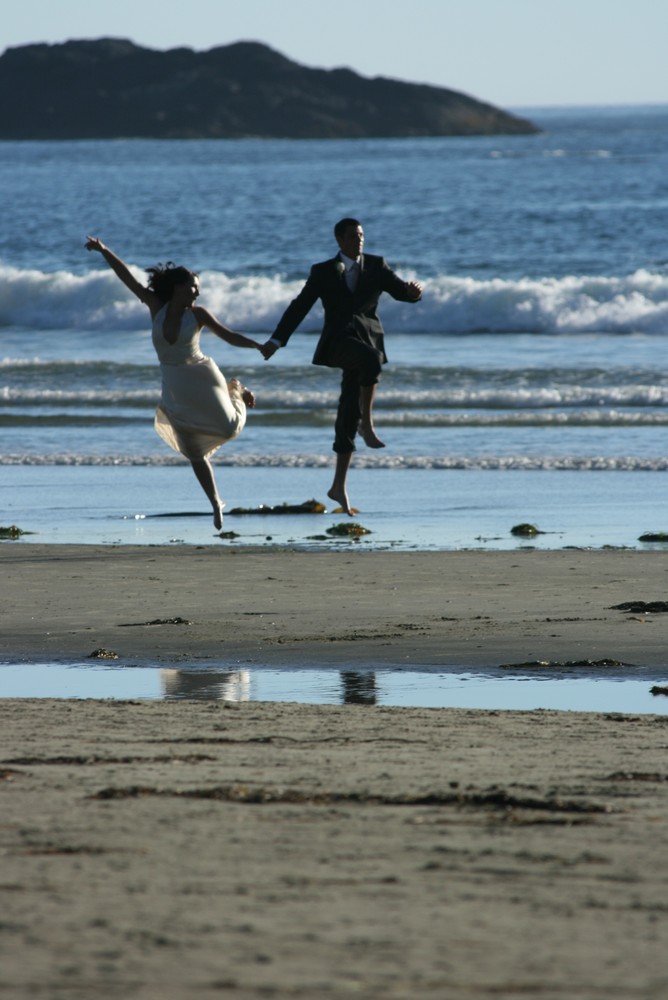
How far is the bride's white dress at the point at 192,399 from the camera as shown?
922cm

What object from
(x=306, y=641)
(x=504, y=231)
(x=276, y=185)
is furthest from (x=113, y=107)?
(x=306, y=641)

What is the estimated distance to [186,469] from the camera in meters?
13.5

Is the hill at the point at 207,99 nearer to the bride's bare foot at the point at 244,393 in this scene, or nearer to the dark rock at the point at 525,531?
the dark rock at the point at 525,531

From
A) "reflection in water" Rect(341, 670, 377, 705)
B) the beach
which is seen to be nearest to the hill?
the beach

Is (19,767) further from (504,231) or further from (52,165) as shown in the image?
(52,165)

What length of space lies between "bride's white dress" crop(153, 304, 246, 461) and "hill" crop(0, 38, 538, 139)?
126 m

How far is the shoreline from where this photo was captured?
22.7 feet

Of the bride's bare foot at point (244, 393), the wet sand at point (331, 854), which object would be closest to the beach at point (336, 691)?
the wet sand at point (331, 854)

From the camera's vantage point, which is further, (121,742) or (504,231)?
(504,231)

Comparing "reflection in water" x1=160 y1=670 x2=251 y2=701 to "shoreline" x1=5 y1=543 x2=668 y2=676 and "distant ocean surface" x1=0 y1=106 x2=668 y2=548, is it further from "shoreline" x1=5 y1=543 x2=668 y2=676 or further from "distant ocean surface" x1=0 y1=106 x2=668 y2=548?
"distant ocean surface" x1=0 y1=106 x2=668 y2=548

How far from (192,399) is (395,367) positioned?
10618 mm

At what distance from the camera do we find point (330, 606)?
7.95 meters

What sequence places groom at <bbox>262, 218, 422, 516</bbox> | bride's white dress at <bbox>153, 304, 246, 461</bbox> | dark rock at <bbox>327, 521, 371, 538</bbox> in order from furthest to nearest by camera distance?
1. dark rock at <bbox>327, 521, 371, 538</bbox>
2. groom at <bbox>262, 218, 422, 516</bbox>
3. bride's white dress at <bbox>153, 304, 246, 461</bbox>

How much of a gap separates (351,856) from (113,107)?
139092 millimetres
